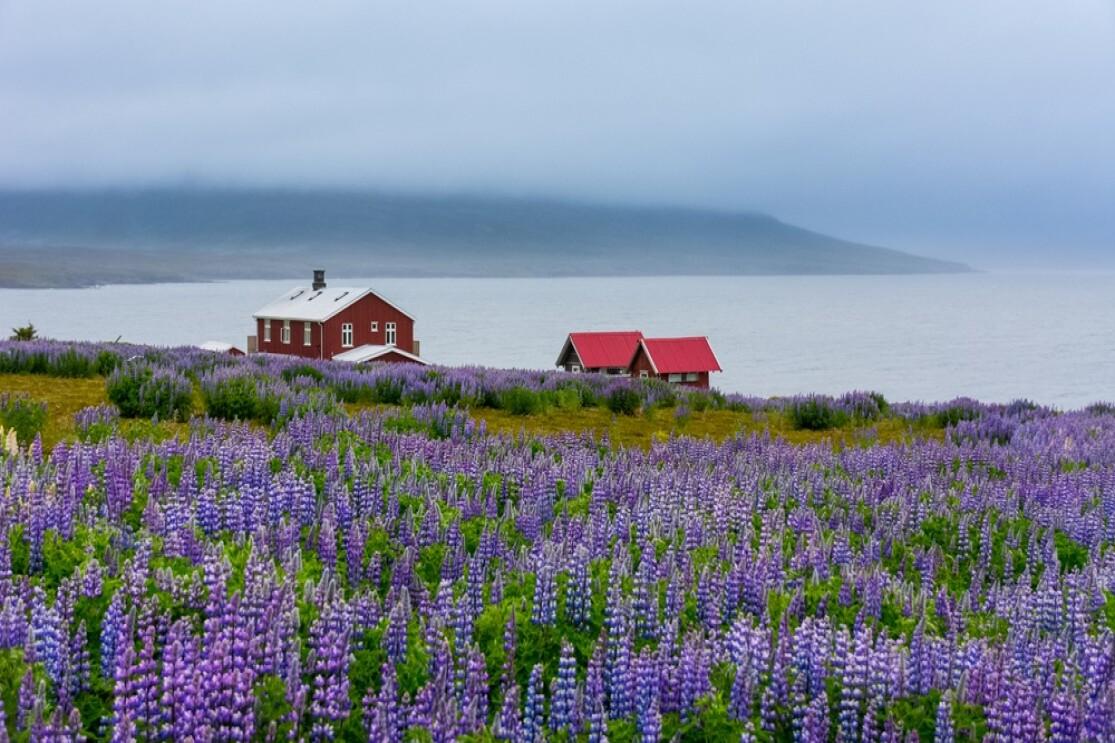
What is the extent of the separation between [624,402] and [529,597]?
12549mm

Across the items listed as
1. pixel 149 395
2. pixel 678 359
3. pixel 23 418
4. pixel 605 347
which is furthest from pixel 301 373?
pixel 605 347

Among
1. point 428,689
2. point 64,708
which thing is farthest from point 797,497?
point 64,708

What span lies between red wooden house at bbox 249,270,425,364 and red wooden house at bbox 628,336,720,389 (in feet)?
41.5

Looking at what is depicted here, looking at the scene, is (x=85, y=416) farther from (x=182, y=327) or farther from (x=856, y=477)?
(x=182, y=327)

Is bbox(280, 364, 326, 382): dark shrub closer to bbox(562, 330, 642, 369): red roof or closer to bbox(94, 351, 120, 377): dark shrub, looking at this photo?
bbox(94, 351, 120, 377): dark shrub

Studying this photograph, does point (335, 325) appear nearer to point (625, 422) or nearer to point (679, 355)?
point (679, 355)

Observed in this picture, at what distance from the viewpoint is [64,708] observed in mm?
4391

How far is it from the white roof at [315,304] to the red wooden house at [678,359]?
15039 mm

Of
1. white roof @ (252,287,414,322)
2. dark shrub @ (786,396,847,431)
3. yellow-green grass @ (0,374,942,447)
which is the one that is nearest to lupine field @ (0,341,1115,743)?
yellow-green grass @ (0,374,942,447)

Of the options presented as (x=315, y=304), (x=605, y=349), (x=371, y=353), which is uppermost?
(x=315, y=304)

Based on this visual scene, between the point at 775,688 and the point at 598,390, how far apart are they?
47.1 feet

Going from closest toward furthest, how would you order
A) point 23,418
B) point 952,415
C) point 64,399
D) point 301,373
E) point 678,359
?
point 23,418
point 64,399
point 952,415
point 301,373
point 678,359

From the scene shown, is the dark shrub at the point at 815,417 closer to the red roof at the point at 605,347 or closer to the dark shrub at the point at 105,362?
the dark shrub at the point at 105,362

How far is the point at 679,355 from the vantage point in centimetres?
6059
